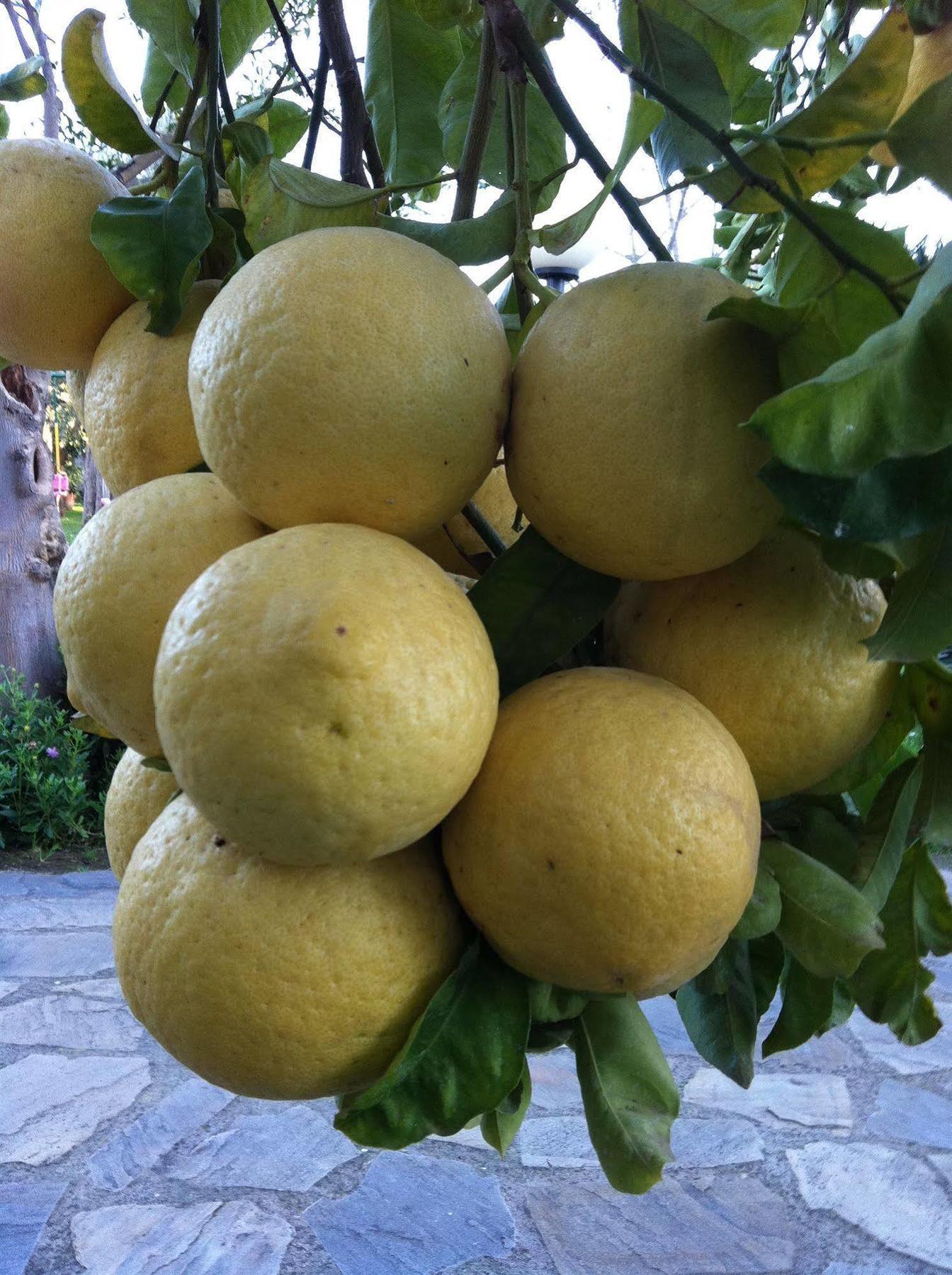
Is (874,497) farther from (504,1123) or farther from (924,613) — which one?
(504,1123)

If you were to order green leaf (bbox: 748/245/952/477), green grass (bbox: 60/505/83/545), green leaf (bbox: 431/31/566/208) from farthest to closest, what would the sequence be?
green grass (bbox: 60/505/83/545) < green leaf (bbox: 431/31/566/208) < green leaf (bbox: 748/245/952/477)

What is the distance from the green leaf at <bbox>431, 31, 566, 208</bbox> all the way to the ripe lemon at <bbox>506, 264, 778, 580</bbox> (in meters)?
0.41

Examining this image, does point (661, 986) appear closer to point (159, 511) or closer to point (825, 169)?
point (159, 511)

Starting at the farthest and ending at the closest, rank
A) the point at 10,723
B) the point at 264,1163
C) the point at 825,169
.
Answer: the point at 10,723 → the point at 264,1163 → the point at 825,169

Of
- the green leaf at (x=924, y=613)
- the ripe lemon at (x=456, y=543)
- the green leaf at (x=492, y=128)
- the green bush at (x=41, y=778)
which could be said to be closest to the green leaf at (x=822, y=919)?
the green leaf at (x=924, y=613)

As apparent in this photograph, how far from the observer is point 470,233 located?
543mm

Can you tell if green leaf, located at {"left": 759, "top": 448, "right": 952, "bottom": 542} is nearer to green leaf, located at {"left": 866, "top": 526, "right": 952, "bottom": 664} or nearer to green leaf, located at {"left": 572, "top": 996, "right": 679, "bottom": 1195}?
green leaf, located at {"left": 866, "top": 526, "right": 952, "bottom": 664}

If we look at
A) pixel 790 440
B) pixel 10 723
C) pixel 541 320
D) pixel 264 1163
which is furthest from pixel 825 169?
pixel 10 723

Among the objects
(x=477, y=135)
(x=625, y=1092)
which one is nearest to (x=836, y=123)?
(x=477, y=135)

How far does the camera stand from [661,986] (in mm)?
431

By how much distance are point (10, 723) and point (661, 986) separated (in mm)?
4419

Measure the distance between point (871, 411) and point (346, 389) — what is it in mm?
200

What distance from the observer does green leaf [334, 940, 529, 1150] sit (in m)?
0.42

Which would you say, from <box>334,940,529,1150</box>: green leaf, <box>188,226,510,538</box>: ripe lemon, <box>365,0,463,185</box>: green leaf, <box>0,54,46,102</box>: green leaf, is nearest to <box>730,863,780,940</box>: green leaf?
<box>334,940,529,1150</box>: green leaf
